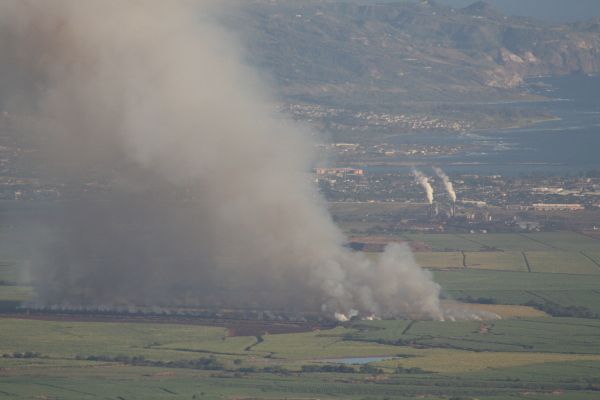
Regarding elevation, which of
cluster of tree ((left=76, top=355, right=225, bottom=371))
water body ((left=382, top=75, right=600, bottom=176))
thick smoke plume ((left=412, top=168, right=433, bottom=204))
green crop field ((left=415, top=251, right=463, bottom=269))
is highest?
cluster of tree ((left=76, top=355, right=225, bottom=371))

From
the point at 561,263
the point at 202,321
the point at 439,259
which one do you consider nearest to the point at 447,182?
the point at 439,259

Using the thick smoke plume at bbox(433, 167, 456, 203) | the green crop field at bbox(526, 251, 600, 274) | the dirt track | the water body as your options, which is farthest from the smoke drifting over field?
the water body

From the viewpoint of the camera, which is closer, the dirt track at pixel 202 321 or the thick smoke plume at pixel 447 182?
the dirt track at pixel 202 321

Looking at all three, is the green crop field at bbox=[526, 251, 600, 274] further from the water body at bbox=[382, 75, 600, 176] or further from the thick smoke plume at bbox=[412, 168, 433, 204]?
the water body at bbox=[382, 75, 600, 176]

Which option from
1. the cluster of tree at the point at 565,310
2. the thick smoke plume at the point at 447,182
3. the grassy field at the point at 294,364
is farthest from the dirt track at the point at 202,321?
the thick smoke plume at the point at 447,182

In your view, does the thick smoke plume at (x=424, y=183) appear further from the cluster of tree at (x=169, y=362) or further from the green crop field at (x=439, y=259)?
the cluster of tree at (x=169, y=362)

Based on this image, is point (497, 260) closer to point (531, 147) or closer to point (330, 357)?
point (330, 357)
